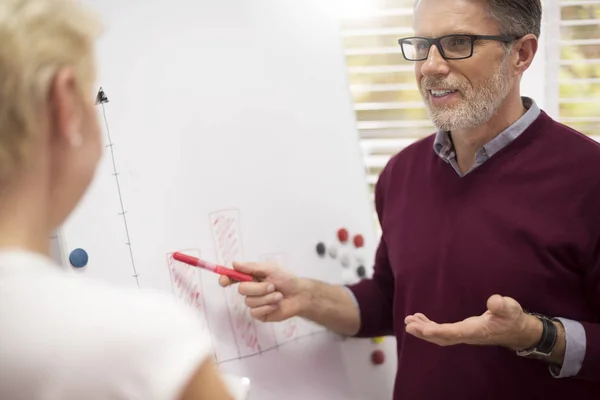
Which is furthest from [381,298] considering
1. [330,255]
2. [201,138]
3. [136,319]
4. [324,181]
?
[136,319]

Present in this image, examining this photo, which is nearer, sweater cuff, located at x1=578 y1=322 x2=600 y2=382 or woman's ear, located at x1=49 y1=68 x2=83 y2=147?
woman's ear, located at x1=49 y1=68 x2=83 y2=147

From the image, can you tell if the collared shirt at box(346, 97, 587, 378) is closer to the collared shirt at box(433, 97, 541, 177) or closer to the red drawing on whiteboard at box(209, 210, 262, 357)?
the collared shirt at box(433, 97, 541, 177)

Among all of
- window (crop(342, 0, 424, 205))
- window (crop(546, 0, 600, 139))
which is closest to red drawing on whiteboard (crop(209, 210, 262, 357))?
window (crop(342, 0, 424, 205))

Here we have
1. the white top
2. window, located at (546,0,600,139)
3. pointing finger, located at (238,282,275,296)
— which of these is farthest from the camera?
window, located at (546,0,600,139)

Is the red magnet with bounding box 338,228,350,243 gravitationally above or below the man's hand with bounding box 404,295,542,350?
above

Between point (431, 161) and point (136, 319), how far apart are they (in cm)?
95

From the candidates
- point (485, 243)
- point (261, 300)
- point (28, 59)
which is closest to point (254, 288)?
point (261, 300)

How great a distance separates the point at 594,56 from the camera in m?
1.90

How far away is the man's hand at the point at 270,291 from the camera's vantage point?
4.13 feet

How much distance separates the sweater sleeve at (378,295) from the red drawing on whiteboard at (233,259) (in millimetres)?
259

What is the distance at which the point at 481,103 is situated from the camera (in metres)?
1.30

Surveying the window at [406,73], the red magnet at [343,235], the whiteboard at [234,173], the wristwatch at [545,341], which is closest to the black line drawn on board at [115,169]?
the whiteboard at [234,173]

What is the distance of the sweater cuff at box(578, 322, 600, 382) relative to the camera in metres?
1.19

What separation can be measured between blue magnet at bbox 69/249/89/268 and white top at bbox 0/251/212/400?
0.55 metres
